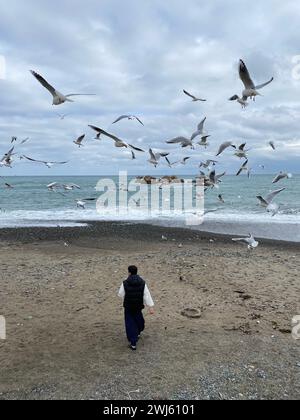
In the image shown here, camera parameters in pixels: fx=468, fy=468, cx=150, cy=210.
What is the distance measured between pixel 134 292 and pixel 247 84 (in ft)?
19.1

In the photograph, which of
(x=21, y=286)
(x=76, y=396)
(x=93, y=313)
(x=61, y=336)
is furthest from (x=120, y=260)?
(x=76, y=396)

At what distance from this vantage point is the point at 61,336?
8.85 meters

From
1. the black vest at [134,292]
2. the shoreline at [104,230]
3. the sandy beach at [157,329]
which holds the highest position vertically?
the black vest at [134,292]

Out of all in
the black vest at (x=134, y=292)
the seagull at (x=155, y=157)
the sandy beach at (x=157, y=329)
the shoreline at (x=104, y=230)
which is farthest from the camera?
the shoreline at (x=104, y=230)

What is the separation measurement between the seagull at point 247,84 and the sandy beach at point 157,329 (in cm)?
491

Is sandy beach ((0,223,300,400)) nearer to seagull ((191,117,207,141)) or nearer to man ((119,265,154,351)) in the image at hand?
man ((119,265,154,351))

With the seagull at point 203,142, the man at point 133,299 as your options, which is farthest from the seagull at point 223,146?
the man at point 133,299

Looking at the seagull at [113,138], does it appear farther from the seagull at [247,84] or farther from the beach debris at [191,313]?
the beach debris at [191,313]

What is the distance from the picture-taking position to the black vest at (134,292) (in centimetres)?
807

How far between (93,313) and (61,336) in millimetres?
1449

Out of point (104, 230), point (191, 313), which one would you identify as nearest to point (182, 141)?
point (191, 313)

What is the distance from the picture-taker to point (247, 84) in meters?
11.0
